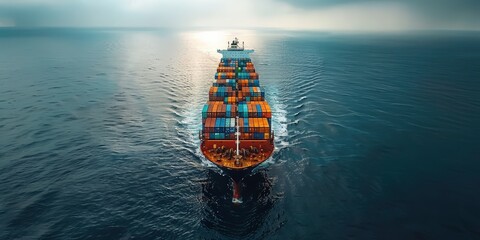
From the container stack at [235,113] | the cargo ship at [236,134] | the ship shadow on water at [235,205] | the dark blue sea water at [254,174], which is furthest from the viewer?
the container stack at [235,113]

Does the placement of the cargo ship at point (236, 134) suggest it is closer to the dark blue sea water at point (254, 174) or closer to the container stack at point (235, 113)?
the container stack at point (235, 113)

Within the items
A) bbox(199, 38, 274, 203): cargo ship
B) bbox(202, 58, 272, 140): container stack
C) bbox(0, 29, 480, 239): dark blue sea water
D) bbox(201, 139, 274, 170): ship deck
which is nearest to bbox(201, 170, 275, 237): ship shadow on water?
bbox(0, 29, 480, 239): dark blue sea water

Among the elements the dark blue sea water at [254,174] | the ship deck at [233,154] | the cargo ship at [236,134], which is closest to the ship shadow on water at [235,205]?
the dark blue sea water at [254,174]

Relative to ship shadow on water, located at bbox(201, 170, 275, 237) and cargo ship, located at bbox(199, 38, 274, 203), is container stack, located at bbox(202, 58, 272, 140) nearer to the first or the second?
cargo ship, located at bbox(199, 38, 274, 203)

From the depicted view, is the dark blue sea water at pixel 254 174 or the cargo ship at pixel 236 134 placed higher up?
the cargo ship at pixel 236 134

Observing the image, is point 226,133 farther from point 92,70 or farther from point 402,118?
point 92,70

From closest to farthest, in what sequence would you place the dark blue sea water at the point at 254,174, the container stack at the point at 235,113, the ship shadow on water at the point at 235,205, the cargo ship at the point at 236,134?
1. the ship shadow on water at the point at 235,205
2. the dark blue sea water at the point at 254,174
3. the cargo ship at the point at 236,134
4. the container stack at the point at 235,113
